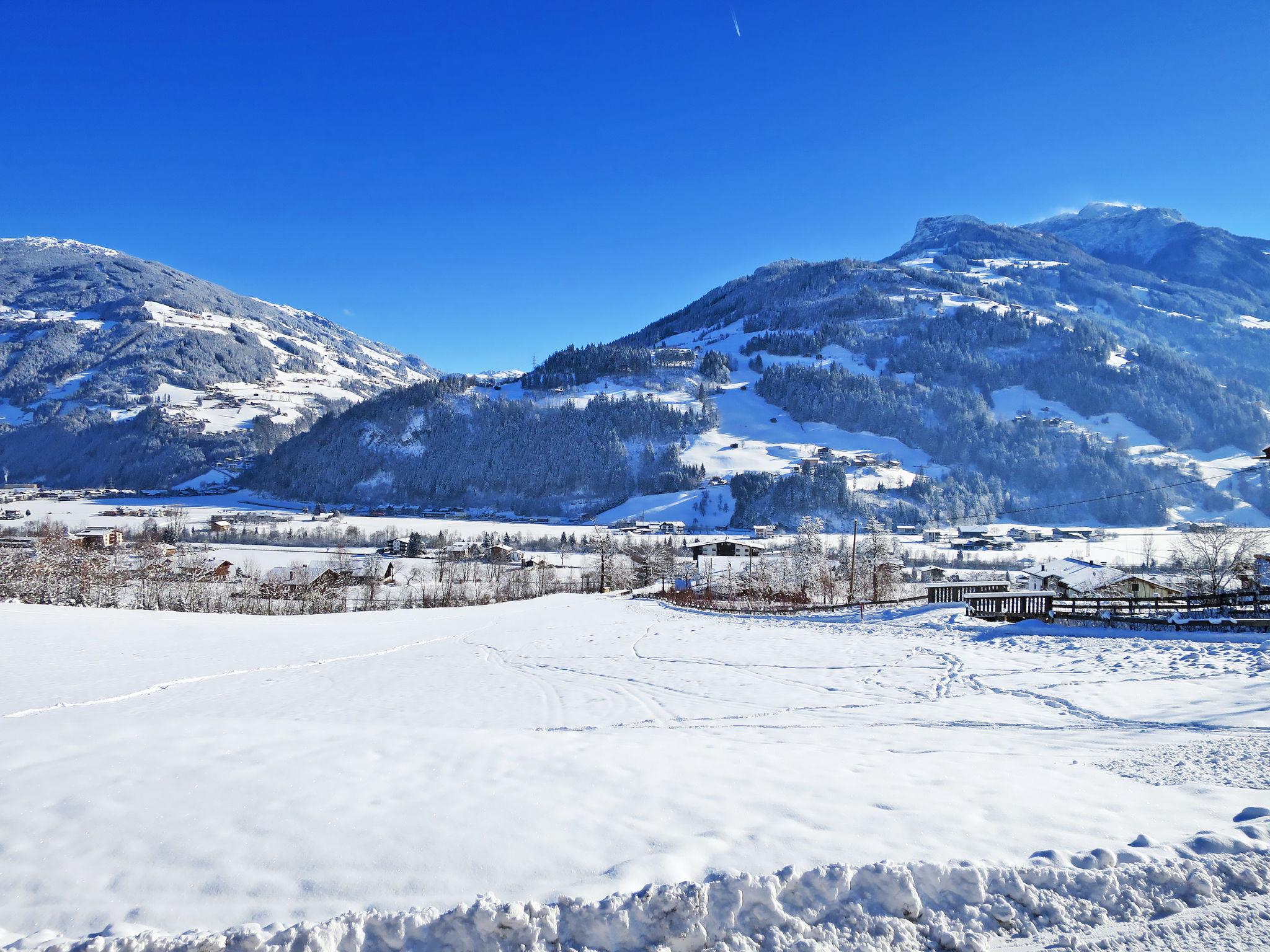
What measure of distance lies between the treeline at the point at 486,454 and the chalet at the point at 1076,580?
93979mm

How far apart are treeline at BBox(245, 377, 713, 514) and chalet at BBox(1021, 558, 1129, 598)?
94.0 metres

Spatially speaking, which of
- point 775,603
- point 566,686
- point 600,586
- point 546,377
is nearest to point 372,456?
point 546,377

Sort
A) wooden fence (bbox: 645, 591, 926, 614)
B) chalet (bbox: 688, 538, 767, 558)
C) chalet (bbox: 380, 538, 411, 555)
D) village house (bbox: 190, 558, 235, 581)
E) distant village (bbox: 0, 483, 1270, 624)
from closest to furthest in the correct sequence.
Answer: wooden fence (bbox: 645, 591, 926, 614) → distant village (bbox: 0, 483, 1270, 624) → village house (bbox: 190, 558, 235, 581) → chalet (bbox: 688, 538, 767, 558) → chalet (bbox: 380, 538, 411, 555)

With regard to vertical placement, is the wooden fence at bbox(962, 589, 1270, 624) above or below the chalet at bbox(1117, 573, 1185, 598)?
above

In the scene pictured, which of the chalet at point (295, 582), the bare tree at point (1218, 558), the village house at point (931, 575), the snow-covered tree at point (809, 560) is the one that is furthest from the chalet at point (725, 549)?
the chalet at point (295, 582)

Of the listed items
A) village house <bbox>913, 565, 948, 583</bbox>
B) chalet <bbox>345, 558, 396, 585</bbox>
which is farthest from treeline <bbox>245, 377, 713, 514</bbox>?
chalet <bbox>345, 558, 396, 585</bbox>

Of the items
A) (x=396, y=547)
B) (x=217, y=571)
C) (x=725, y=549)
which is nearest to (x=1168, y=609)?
(x=725, y=549)

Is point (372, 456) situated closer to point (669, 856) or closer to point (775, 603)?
point (775, 603)

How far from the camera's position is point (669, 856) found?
14.6 ft

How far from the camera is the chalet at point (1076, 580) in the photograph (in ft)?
156

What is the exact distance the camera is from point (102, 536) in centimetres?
7825

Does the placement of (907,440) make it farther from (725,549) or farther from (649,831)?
(649,831)

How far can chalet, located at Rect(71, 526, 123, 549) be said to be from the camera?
62.5 meters

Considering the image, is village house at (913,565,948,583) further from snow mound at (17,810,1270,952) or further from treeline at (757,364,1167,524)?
snow mound at (17,810,1270,952)
